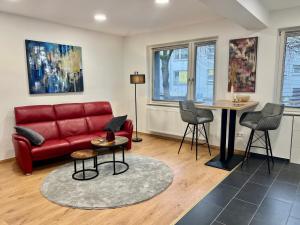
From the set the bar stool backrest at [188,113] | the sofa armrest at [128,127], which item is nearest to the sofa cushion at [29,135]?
the sofa armrest at [128,127]

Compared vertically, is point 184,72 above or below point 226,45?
below

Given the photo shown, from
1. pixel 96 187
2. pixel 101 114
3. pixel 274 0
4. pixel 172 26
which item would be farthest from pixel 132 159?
pixel 274 0

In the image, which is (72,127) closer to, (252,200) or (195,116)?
(195,116)

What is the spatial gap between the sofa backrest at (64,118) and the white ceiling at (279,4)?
3447 mm

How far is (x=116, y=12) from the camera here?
3.59 meters

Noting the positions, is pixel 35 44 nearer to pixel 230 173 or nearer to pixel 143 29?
pixel 143 29

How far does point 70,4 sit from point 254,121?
3.39m

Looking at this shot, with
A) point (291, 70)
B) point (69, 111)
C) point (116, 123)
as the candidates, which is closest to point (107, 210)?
point (116, 123)

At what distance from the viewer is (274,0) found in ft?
9.96

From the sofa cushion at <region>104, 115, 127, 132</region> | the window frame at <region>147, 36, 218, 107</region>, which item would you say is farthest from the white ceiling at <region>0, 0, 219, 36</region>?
the sofa cushion at <region>104, 115, 127, 132</region>

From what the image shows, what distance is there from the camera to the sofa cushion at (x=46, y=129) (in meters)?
3.78

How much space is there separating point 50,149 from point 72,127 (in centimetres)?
89

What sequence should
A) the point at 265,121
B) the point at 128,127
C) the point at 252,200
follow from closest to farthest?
1. the point at 252,200
2. the point at 265,121
3. the point at 128,127

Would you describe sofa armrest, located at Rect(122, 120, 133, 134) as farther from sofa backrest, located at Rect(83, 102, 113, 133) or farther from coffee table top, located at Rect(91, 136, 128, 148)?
coffee table top, located at Rect(91, 136, 128, 148)
